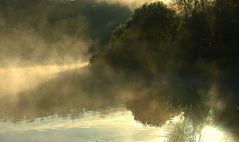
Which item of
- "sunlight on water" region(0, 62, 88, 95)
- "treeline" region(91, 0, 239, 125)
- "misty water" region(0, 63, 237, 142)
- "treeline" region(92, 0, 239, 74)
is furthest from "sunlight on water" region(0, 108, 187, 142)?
"sunlight on water" region(0, 62, 88, 95)

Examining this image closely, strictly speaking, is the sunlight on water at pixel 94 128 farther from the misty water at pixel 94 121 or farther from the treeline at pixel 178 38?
the treeline at pixel 178 38

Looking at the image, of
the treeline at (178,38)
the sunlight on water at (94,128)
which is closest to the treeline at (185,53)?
the treeline at (178,38)

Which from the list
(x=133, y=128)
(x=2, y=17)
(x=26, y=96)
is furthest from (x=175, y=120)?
(x=2, y=17)

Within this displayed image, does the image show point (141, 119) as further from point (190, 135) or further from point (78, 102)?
point (78, 102)

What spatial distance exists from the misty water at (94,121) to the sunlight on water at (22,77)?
12.3m

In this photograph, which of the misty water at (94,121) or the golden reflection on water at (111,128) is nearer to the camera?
the golden reflection on water at (111,128)

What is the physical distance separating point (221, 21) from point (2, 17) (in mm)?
96696

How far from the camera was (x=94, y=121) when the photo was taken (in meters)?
40.4

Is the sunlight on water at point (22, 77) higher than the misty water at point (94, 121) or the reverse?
higher

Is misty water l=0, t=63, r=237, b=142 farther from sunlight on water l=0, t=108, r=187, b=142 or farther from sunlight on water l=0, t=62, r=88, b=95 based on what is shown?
sunlight on water l=0, t=62, r=88, b=95

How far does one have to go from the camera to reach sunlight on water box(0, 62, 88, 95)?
74.1m

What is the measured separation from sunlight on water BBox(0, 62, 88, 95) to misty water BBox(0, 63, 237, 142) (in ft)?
40.3

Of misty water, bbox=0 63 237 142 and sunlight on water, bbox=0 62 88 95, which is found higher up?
sunlight on water, bbox=0 62 88 95

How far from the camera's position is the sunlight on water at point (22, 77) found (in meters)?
74.1
